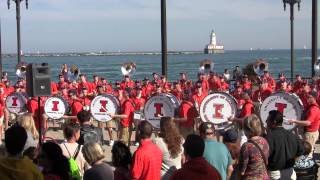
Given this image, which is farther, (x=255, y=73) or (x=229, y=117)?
(x=255, y=73)

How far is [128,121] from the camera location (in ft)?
47.0

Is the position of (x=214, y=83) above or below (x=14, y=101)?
above

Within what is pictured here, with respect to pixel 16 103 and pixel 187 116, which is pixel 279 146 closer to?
pixel 187 116

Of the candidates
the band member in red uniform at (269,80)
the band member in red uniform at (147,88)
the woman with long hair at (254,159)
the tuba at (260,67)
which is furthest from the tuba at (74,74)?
the woman with long hair at (254,159)

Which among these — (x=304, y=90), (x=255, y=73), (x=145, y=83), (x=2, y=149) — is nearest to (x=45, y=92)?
(x=2, y=149)

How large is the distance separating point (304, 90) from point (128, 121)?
4.73 meters

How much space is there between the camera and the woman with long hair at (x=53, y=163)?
5.47 m

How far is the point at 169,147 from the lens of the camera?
719cm

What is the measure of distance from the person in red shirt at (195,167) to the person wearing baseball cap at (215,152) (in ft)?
3.82

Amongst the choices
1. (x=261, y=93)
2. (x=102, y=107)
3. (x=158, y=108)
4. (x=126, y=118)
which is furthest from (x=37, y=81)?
(x=261, y=93)

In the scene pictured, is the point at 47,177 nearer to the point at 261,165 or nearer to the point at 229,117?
the point at 261,165

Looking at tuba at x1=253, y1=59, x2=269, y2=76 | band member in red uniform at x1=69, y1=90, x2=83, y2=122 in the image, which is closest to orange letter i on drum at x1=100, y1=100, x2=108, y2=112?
band member in red uniform at x1=69, y1=90, x2=83, y2=122

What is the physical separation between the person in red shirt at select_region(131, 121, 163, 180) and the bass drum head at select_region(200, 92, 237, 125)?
4406 millimetres

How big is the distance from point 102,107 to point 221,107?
12.2 feet
